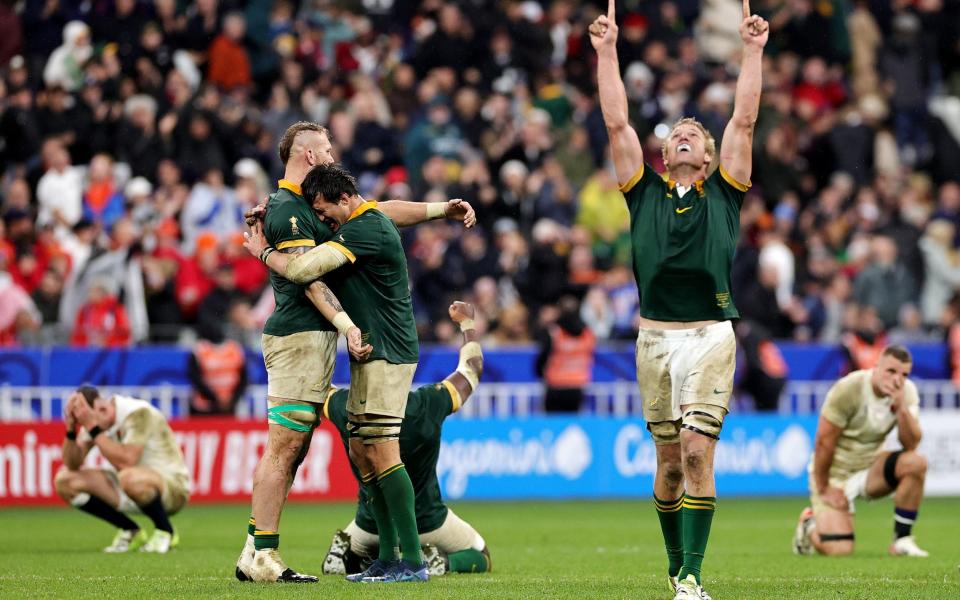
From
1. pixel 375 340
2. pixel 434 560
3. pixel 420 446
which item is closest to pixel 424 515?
pixel 434 560

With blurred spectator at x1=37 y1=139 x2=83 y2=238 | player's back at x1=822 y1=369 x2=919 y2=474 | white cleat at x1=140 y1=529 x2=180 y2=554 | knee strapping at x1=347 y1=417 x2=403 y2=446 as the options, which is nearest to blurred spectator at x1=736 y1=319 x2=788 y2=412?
player's back at x1=822 y1=369 x2=919 y2=474

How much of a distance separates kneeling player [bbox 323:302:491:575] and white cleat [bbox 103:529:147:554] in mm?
3083

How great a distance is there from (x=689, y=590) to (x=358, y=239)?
9.55 feet

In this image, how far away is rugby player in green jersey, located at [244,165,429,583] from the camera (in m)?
10.0

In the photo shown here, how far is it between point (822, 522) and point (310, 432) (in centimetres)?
497

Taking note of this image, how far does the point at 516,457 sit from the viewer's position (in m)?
20.3

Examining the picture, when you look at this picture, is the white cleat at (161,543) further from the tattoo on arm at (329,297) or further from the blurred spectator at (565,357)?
the blurred spectator at (565,357)

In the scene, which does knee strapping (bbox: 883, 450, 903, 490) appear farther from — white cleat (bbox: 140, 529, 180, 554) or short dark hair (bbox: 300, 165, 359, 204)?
white cleat (bbox: 140, 529, 180, 554)

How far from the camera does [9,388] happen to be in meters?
18.8

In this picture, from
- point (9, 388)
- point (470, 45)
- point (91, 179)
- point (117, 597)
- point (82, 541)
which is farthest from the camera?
point (470, 45)

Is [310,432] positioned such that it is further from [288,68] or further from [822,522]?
[288,68]

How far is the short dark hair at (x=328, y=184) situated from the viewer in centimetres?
1009

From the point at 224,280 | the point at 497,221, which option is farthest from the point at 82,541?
the point at 497,221

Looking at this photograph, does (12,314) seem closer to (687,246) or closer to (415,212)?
(415,212)
